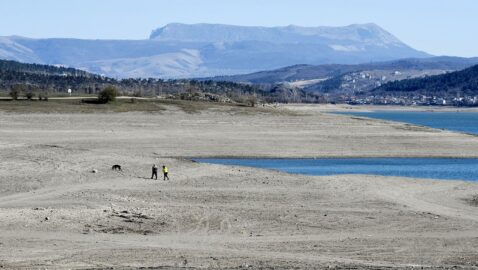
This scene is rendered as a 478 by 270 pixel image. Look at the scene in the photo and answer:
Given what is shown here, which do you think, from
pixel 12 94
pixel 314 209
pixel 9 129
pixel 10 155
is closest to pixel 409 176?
pixel 314 209

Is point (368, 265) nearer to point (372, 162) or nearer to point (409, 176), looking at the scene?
point (409, 176)

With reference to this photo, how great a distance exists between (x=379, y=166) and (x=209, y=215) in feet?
79.8

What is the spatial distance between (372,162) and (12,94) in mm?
50546

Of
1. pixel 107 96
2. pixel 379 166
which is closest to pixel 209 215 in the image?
pixel 379 166

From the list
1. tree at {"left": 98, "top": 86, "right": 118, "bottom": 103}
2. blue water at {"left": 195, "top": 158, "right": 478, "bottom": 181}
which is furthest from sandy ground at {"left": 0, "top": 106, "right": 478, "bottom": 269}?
tree at {"left": 98, "top": 86, "right": 118, "bottom": 103}

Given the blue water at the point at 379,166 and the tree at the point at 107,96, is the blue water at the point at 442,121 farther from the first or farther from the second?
the blue water at the point at 379,166

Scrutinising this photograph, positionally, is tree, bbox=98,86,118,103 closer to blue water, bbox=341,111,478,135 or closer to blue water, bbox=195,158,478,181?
blue water, bbox=341,111,478,135

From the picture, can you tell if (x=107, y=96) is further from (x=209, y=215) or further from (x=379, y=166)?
(x=209, y=215)

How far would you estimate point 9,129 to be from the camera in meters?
68.8

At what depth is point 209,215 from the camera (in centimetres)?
3166

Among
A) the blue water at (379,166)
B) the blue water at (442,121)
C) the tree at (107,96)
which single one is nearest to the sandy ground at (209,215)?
the blue water at (379,166)

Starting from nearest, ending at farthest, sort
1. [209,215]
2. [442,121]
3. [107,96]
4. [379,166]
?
[209,215], [379,166], [107,96], [442,121]

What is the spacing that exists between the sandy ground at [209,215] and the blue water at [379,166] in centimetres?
306

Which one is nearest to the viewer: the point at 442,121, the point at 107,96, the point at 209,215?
the point at 209,215
